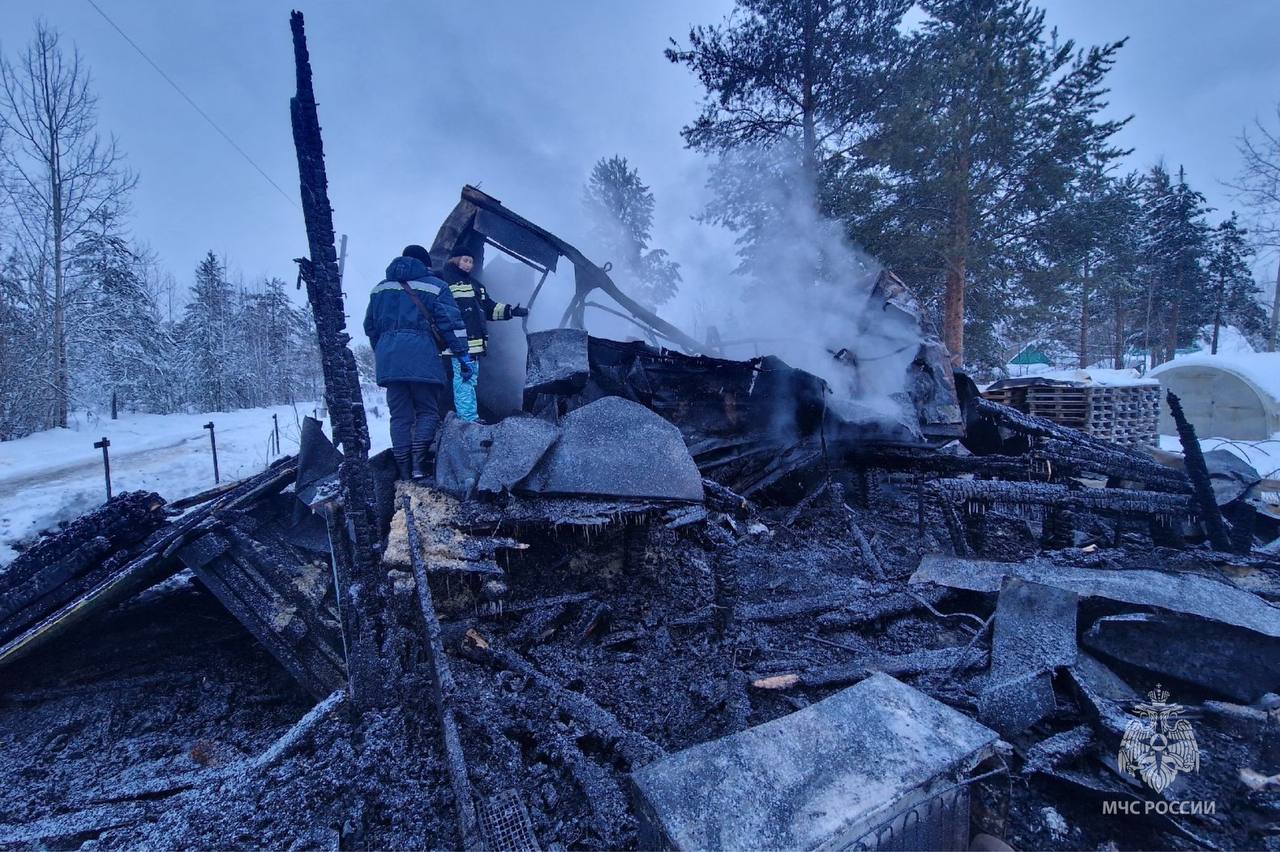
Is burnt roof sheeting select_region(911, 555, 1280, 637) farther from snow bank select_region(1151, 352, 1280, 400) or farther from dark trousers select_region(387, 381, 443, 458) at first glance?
snow bank select_region(1151, 352, 1280, 400)

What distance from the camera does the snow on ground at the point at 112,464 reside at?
619cm

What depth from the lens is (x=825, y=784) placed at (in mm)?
1567

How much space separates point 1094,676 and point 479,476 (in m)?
3.82

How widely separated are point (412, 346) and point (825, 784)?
4154 millimetres

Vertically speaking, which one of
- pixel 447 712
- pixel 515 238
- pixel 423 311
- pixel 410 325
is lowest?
pixel 447 712

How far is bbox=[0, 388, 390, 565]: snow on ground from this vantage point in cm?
619

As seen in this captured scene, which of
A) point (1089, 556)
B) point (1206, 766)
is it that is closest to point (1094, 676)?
point (1206, 766)

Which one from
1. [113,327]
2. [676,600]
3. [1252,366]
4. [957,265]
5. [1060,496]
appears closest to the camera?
[676,600]

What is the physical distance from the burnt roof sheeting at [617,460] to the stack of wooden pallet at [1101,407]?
803 centimetres

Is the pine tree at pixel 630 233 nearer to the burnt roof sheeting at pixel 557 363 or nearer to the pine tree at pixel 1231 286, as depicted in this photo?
the burnt roof sheeting at pixel 557 363

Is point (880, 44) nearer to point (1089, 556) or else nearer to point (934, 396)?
point (934, 396)

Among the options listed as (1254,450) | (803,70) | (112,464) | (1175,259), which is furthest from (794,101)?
(1175,259)

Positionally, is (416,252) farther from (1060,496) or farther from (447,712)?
(1060,496)

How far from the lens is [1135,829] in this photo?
1.83 meters
